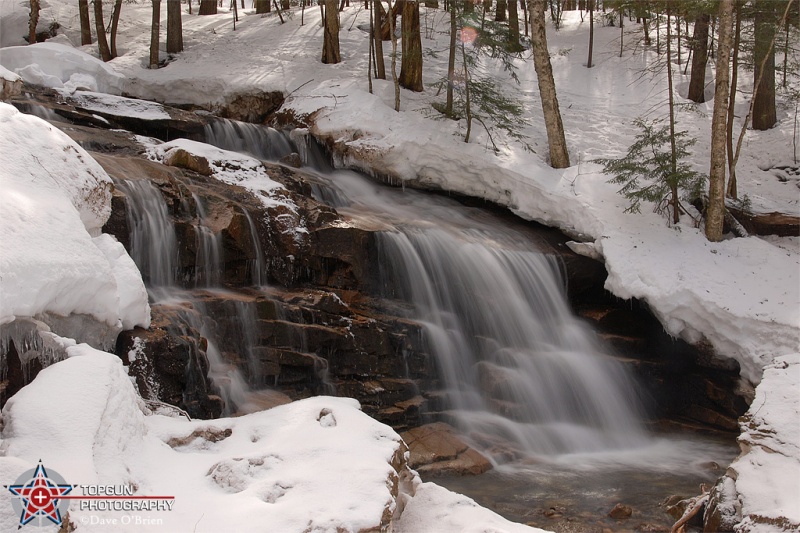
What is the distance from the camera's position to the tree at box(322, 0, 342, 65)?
1823cm

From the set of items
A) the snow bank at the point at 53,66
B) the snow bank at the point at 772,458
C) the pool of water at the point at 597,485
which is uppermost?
the snow bank at the point at 53,66

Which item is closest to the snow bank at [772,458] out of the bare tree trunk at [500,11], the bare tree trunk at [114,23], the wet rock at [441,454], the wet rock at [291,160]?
the wet rock at [441,454]

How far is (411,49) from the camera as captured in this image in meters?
16.8

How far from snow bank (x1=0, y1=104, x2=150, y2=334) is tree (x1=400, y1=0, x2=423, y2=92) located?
1156 cm

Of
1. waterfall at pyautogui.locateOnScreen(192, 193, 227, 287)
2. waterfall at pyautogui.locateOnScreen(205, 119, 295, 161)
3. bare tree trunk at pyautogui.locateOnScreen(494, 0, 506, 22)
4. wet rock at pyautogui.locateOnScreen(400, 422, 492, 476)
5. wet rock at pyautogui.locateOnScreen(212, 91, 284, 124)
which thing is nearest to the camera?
wet rock at pyautogui.locateOnScreen(400, 422, 492, 476)

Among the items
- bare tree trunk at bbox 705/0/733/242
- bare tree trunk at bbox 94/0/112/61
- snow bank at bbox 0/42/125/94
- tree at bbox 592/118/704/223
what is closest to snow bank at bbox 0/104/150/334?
snow bank at bbox 0/42/125/94

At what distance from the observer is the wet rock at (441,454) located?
7.58 m

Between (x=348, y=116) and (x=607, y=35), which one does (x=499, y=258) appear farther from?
(x=607, y=35)

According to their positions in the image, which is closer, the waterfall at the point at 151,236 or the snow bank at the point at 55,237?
the snow bank at the point at 55,237

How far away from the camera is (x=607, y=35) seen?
23.2 metres

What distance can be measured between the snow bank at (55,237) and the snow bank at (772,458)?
5312 mm

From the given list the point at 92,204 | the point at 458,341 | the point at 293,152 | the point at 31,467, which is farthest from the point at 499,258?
the point at 31,467

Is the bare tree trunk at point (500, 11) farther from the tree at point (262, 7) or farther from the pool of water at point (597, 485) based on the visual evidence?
the pool of water at point (597, 485)

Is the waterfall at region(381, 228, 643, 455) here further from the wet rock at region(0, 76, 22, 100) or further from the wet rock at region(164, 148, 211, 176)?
the wet rock at region(0, 76, 22, 100)
